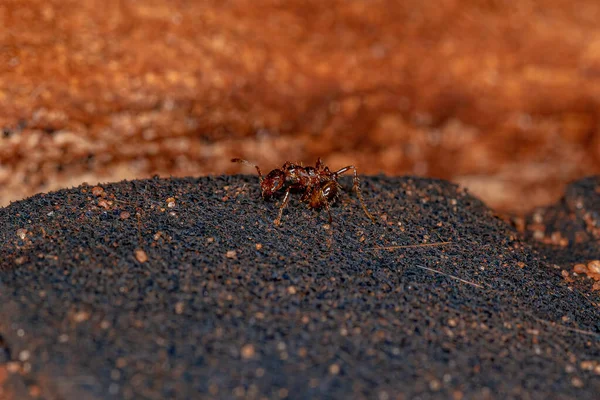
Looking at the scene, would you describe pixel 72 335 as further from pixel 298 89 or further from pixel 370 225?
pixel 298 89

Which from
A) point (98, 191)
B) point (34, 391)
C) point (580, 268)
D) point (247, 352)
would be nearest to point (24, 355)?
point (34, 391)

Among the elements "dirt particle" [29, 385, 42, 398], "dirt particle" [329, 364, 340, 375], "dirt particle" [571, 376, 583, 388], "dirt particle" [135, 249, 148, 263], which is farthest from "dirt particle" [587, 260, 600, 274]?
"dirt particle" [29, 385, 42, 398]

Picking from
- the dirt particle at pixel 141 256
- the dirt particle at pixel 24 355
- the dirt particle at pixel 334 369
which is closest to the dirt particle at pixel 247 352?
the dirt particle at pixel 334 369

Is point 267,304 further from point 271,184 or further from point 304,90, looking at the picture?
point 304,90

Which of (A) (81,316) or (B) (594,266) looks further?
(B) (594,266)

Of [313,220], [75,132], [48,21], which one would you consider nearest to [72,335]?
[313,220]

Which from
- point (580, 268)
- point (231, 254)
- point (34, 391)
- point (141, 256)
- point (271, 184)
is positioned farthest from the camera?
point (580, 268)
